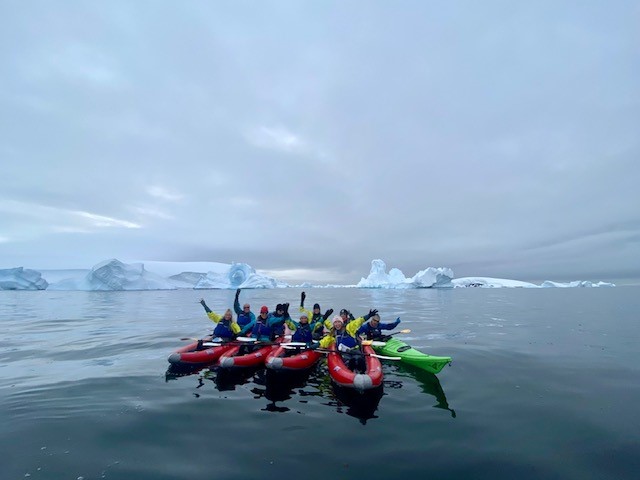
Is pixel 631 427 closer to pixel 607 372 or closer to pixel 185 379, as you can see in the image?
pixel 607 372

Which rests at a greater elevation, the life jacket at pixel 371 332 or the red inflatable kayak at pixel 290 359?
the life jacket at pixel 371 332

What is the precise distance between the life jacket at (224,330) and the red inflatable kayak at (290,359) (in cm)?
195

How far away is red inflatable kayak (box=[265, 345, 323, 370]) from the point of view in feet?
30.2

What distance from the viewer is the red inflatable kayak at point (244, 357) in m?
9.57

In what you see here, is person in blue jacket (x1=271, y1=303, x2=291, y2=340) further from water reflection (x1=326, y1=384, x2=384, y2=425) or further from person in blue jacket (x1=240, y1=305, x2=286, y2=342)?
water reflection (x1=326, y1=384, x2=384, y2=425)

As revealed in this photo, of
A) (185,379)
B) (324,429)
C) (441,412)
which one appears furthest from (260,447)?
(185,379)

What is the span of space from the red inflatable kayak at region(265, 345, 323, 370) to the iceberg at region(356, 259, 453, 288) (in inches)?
2819

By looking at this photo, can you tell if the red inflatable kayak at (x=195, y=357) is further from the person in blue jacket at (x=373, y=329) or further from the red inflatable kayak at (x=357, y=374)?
the person in blue jacket at (x=373, y=329)

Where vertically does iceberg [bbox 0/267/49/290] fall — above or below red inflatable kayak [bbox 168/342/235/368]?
above

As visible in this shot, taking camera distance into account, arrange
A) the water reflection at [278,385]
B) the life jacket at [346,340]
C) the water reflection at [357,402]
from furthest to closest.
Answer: the life jacket at [346,340] < the water reflection at [278,385] < the water reflection at [357,402]

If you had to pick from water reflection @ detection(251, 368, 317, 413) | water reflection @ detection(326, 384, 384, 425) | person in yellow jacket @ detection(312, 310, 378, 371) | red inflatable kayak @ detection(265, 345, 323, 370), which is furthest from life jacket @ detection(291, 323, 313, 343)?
water reflection @ detection(326, 384, 384, 425)

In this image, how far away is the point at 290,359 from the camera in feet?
31.1

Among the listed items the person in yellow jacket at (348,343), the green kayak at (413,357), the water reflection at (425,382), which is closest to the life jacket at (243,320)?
the person in yellow jacket at (348,343)

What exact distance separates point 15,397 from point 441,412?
30.8 feet
